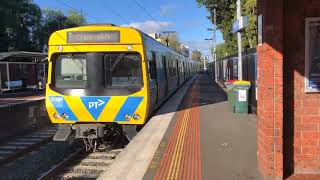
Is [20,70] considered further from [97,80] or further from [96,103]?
[96,103]

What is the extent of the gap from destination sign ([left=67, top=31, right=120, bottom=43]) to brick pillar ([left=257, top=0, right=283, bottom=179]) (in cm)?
571

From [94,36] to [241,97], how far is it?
522 cm

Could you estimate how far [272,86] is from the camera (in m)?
6.34

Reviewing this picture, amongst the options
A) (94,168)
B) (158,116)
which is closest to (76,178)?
(94,168)

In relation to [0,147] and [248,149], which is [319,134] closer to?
[248,149]


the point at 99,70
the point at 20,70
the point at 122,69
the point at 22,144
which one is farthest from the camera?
the point at 20,70

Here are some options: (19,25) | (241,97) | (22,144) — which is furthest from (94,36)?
(19,25)

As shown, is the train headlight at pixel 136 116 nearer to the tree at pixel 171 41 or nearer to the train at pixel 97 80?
the train at pixel 97 80

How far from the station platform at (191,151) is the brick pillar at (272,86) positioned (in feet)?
1.49

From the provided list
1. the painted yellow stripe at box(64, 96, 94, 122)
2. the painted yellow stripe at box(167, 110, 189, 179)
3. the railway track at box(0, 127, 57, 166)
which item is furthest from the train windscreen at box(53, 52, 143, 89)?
the railway track at box(0, 127, 57, 166)

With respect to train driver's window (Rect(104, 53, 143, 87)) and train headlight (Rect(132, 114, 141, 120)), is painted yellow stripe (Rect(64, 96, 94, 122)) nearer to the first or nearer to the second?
train driver's window (Rect(104, 53, 143, 87))

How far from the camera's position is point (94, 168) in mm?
11039

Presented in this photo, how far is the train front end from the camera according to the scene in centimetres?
1170

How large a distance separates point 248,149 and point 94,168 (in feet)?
12.7
